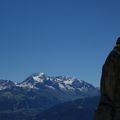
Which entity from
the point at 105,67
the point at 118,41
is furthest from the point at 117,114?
the point at 118,41

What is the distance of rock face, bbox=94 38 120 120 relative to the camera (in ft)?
83.0

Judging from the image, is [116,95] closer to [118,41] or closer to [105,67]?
[105,67]

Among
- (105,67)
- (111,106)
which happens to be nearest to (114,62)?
(105,67)

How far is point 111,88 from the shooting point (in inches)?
1003

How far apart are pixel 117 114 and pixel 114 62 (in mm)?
3020

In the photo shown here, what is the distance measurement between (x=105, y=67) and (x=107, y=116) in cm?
290

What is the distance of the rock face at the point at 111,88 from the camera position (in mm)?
25297

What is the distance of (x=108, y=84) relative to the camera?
83.8 feet

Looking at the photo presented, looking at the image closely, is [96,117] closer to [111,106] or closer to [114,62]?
[111,106]

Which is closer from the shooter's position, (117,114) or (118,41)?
(117,114)

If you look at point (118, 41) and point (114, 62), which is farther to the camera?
point (118, 41)

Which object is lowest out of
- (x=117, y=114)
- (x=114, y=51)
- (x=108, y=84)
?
(x=117, y=114)

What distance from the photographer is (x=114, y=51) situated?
84.3 feet

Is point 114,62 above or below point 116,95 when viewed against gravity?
above
